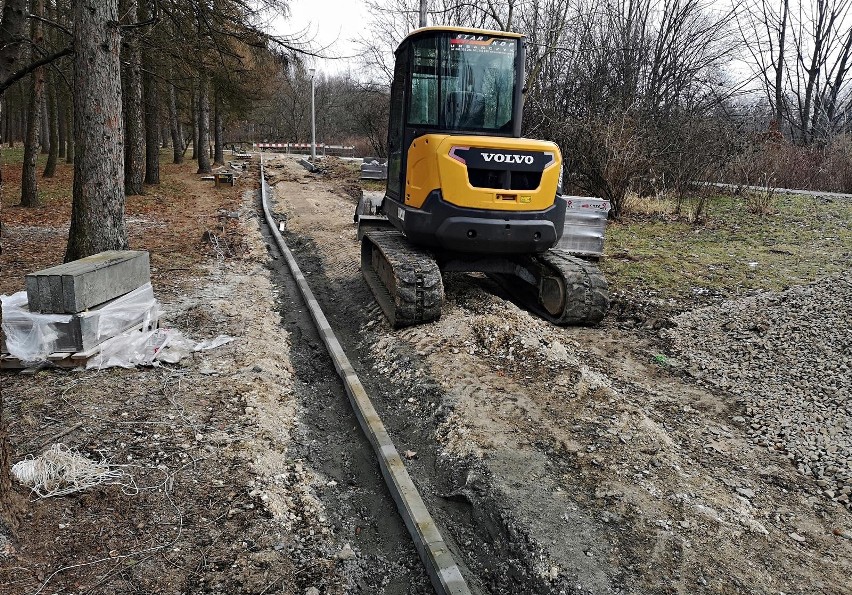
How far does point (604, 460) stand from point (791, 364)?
2.86 meters

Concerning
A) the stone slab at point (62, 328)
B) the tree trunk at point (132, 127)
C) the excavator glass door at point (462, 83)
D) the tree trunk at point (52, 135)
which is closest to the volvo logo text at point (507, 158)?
the excavator glass door at point (462, 83)

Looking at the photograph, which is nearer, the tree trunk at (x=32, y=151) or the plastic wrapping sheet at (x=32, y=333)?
the plastic wrapping sheet at (x=32, y=333)

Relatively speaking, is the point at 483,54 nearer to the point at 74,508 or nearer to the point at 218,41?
the point at 74,508

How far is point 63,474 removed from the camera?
393cm

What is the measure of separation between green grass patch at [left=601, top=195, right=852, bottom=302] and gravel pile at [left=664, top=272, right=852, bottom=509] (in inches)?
34.1

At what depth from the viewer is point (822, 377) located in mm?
5797

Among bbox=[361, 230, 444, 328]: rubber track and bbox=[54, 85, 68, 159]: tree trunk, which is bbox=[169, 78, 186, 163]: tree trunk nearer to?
bbox=[54, 85, 68, 159]: tree trunk

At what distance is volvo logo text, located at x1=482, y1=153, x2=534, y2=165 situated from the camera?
22.6 ft

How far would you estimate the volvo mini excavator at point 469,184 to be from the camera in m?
6.95

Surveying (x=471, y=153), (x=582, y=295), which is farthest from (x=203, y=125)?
(x=582, y=295)

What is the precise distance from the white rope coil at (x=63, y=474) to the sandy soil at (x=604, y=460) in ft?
7.22

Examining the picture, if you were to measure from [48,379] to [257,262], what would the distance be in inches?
225

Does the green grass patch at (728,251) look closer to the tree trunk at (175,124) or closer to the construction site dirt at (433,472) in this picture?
the construction site dirt at (433,472)

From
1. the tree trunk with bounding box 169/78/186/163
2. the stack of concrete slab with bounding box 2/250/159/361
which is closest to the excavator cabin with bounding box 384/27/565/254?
the stack of concrete slab with bounding box 2/250/159/361
